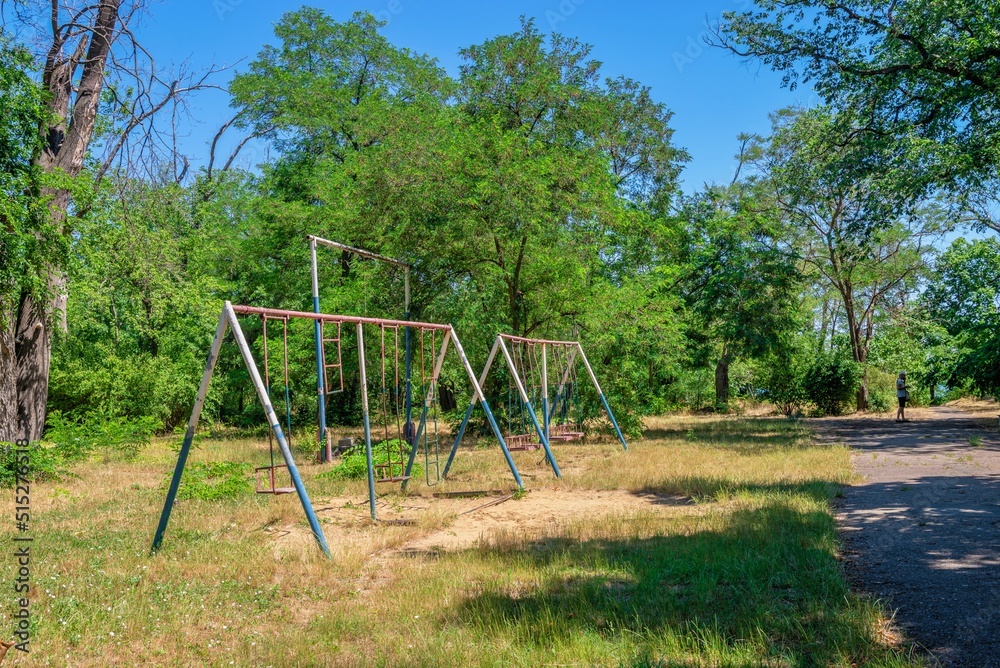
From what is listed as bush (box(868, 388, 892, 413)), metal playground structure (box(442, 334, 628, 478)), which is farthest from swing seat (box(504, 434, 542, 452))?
bush (box(868, 388, 892, 413))

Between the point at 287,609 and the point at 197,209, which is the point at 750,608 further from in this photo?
the point at 197,209

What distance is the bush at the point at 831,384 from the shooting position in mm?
27156

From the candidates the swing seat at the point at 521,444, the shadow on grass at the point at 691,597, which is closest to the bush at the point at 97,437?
the swing seat at the point at 521,444

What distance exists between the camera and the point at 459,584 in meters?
5.82

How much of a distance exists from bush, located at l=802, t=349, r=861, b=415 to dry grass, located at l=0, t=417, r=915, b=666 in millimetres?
18833

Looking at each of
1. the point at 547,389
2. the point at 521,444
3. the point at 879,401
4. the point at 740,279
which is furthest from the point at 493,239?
the point at 879,401

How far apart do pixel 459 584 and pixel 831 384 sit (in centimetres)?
2544

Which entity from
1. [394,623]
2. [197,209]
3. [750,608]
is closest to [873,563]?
[750,608]

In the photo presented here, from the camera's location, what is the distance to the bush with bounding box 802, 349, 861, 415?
27.2 metres

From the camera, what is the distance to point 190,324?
23.8 metres

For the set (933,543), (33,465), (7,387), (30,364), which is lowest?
(933,543)

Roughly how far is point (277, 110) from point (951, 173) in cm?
1993

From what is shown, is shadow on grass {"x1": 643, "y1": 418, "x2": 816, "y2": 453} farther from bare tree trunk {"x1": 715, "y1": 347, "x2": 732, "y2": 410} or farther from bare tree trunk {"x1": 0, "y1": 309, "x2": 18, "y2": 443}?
bare tree trunk {"x1": 0, "y1": 309, "x2": 18, "y2": 443}

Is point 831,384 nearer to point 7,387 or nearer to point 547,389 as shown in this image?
point 547,389
